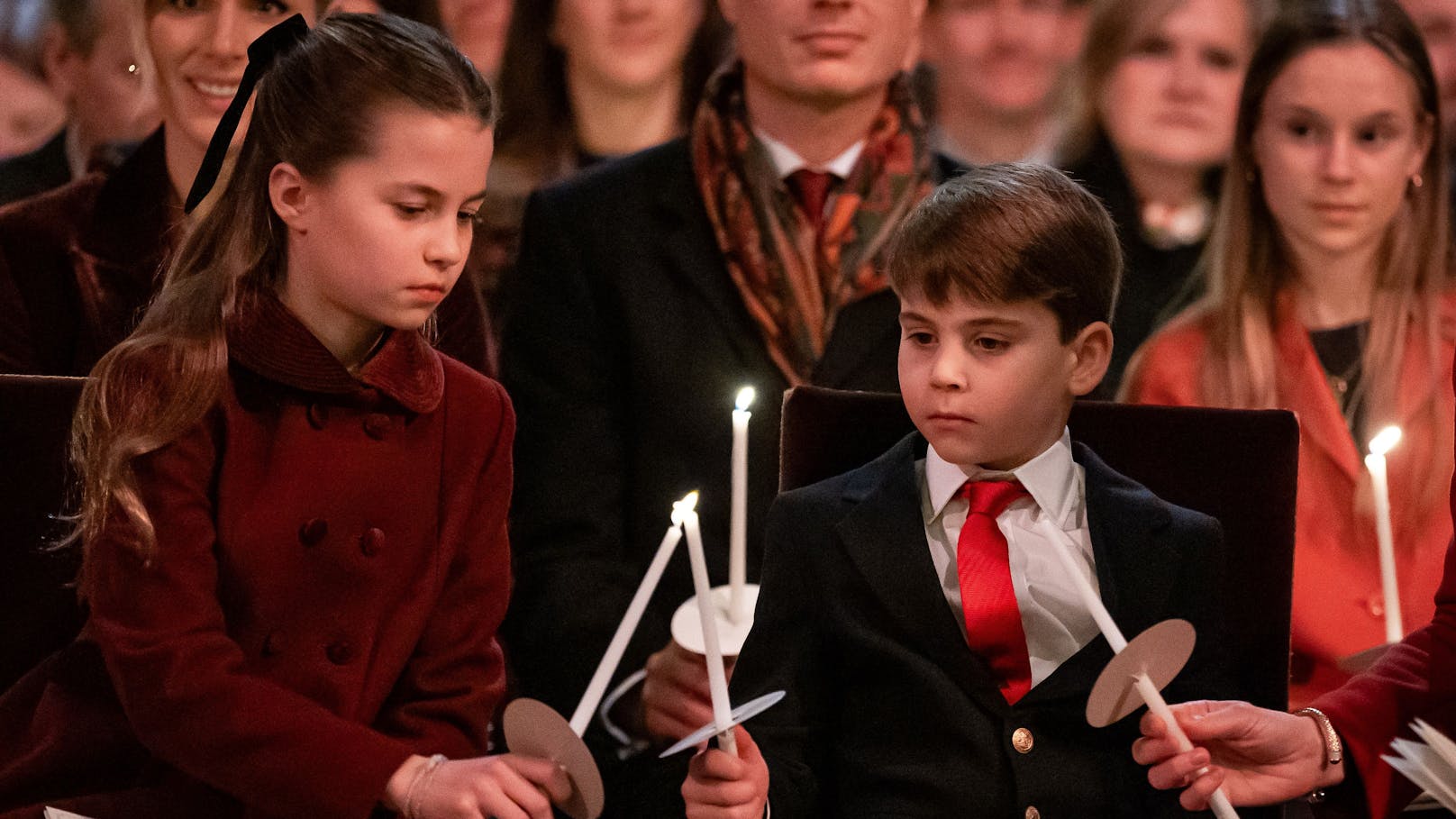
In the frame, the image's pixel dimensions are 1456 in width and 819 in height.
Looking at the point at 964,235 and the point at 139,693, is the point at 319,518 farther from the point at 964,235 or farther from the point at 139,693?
the point at 964,235

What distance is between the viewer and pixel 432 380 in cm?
184

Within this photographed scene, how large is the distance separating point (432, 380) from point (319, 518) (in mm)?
206

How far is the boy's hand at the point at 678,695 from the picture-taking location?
2227mm

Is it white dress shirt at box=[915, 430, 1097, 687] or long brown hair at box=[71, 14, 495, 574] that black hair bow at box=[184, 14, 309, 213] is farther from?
white dress shirt at box=[915, 430, 1097, 687]

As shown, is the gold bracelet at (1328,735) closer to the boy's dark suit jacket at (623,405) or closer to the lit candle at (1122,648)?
the lit candle at (1122,648)

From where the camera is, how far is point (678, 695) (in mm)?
2273

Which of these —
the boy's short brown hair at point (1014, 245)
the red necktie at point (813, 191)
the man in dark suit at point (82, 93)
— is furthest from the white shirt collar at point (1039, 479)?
the man in dark suit at point (82, 93)

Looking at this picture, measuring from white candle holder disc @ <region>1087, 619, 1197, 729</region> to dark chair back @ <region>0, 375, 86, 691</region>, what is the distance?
124 centimetres

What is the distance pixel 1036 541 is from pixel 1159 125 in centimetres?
173

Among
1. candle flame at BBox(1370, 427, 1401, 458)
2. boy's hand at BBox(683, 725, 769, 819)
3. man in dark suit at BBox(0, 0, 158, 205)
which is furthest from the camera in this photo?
man in dark suit at BBox(0, 0, 158, 205)

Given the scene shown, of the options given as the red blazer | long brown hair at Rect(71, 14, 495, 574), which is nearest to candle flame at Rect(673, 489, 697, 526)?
long brown hair at Rect(71, 14, 495, 574)

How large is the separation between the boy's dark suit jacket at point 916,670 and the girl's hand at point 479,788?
0.29 m

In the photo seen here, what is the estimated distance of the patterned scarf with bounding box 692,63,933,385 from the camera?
273cm

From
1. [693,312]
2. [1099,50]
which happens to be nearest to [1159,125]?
[1099,50]
